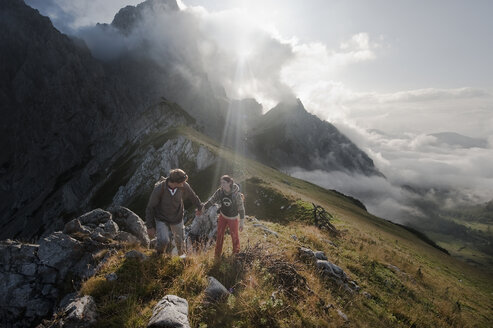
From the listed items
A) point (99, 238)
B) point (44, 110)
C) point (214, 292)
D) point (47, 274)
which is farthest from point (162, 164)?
point (44, 110)

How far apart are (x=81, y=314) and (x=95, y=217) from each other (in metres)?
8.01

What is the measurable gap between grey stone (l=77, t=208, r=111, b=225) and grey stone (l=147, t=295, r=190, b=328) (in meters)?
8.39

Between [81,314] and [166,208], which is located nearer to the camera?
[81,314]

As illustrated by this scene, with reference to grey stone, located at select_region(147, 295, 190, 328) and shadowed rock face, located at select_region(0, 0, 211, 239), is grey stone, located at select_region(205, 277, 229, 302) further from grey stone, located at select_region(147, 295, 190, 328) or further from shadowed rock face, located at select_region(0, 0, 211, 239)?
shadowed rock face, located at select_region(0, 0, 211, 239)

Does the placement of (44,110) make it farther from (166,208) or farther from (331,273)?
(331,273)

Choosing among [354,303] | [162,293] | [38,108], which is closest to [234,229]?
[162,293]

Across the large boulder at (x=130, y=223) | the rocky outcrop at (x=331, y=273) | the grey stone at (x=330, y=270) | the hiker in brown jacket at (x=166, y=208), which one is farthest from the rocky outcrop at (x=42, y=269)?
the grey stone at (x=330, y=270)

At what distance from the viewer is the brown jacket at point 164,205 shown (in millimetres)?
8555

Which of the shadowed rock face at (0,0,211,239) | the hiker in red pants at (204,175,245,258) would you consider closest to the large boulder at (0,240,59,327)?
the hiker in red pants at (204,175,245,258)

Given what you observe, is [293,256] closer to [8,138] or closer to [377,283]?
[377,283]

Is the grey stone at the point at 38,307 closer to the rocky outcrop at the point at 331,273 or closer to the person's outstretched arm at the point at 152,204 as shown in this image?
the person's outstretched arm at the point at 152,204

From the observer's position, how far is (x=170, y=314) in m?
4.66

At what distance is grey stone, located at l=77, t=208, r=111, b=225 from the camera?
1152cm

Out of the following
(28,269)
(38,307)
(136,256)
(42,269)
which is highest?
(136,256)
